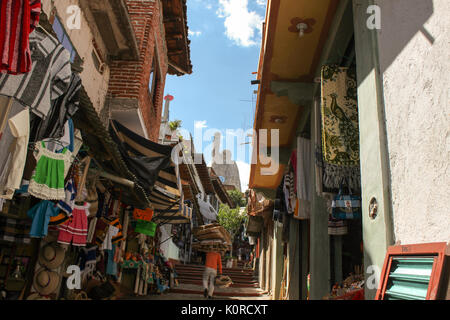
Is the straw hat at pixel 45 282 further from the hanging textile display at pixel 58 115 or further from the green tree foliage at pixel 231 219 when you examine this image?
the green tree foliage at pixel 231 219

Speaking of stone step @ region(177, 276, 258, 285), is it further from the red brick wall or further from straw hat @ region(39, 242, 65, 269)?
straw hat @ region(39, 242, 65, 269)

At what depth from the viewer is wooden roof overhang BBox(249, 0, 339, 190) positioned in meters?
4.67

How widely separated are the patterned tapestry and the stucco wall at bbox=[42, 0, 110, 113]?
447 centimetres

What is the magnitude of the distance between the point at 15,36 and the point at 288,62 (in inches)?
163

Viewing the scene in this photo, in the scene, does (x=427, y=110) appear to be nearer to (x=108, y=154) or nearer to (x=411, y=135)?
(x=411, y=135)

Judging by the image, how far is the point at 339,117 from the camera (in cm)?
437

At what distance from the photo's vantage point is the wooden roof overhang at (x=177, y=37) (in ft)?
36.1

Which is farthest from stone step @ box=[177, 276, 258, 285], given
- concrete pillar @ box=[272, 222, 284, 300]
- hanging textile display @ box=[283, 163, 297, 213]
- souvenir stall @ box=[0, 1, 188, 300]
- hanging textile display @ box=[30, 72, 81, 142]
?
hanging textile display @ box=[30, 72, 81, 142]

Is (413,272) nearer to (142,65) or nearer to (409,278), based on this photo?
(409,278)

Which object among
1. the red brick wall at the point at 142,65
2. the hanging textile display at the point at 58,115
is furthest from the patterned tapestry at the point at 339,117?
the red brick wall at the point at 142,65

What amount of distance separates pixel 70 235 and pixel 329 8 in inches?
204
